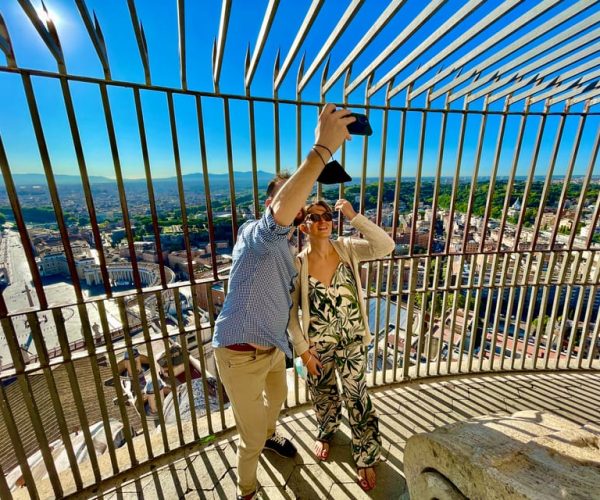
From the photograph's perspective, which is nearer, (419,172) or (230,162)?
(230,162)

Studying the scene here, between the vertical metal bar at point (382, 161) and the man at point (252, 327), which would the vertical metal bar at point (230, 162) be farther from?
the vertical metal bar at point (382, 161)

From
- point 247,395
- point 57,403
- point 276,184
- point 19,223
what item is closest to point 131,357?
point 57,403

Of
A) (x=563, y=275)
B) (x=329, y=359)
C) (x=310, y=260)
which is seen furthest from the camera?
(x=563, y=275)

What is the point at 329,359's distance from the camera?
228cm

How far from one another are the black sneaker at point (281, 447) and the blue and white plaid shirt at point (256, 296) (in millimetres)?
1229

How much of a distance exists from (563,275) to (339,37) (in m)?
3.79

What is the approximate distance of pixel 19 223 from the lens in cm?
178

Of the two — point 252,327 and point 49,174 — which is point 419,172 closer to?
point 252,327

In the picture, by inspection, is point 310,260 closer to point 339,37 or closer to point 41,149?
point 339,37

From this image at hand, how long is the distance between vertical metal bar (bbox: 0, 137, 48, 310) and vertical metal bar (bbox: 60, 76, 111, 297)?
1.07 feet

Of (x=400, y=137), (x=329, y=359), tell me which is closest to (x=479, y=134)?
(x=400, y=137)

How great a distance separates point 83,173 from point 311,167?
149cm

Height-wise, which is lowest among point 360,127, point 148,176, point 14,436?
point 14,436

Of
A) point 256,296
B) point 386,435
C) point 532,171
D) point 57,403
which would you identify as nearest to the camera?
point 256,296
